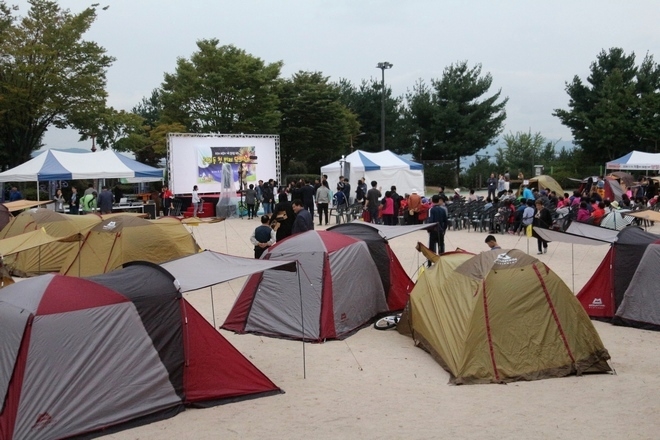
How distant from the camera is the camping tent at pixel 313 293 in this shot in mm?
10047

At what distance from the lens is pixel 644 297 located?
10.4 metres

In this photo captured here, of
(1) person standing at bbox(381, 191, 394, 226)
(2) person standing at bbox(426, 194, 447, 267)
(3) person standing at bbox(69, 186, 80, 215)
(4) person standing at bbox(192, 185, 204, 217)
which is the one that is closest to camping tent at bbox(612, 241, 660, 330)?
(2) person standing at bbox(426, 194, 447, 267)

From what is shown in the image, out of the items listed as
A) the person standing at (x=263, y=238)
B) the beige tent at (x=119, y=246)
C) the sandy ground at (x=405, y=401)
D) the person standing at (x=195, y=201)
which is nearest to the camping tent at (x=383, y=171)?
the person standing at (x=195, y=201)

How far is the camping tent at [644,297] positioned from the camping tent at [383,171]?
67.7 ft

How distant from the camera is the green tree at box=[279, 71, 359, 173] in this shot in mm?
47125

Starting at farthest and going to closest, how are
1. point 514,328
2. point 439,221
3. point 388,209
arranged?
point 388,209
point 439,221
point 514,328

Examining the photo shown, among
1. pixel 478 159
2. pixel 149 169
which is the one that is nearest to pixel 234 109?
pixel 149 169

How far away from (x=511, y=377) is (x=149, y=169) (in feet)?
77.3

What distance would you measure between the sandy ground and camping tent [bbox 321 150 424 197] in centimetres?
2156

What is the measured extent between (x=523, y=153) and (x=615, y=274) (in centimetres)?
4457

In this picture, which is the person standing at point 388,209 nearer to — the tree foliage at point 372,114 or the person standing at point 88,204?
the person standing at point 88,204

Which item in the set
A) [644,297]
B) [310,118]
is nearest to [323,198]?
[644,297]

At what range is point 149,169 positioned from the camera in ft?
96.4

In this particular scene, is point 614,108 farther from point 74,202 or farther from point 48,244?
point 48,244
